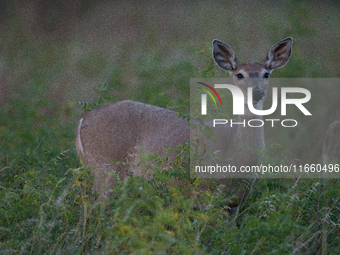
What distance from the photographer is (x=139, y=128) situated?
5.68 metres

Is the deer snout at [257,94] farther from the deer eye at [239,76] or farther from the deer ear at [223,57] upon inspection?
the deer ear at [223,57]

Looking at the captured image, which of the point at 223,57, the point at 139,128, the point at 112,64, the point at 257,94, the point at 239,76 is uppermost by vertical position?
the point at 223,57

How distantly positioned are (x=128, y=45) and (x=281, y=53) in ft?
17.7

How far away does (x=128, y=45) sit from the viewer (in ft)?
35.0

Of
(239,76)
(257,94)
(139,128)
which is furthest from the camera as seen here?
(139,128)

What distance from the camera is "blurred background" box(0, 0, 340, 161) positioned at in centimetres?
878

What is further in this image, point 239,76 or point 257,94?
point 239,76

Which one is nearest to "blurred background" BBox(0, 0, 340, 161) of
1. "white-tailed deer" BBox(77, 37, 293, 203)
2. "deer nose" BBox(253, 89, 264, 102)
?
"white-tailed deer" BBox(77, 37, 293, 203)

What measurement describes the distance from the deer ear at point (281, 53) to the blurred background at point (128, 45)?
2458 millimetres

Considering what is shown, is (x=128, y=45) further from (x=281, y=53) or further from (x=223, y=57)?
(x=281, y=53)

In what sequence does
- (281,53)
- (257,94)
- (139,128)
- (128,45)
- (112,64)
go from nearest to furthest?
(257,94) → (139,128) → (281,53) → (112,64) → (128,45)

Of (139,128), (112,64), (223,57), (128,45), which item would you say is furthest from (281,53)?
(128,45)

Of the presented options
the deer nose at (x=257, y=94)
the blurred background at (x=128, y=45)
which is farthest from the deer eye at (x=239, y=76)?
the blurred background at (x=128, y=45)

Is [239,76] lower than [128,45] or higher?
higher
